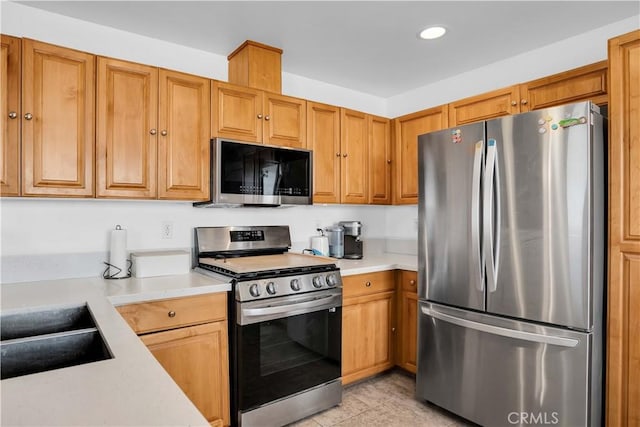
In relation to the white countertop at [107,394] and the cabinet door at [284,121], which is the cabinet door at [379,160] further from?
the white countertop at [107,394]

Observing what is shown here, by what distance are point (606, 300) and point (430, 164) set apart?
1162mm

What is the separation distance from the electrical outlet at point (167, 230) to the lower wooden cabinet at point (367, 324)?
1210 millimetres

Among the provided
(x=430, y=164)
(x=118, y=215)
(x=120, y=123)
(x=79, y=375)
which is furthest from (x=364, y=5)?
(x=79, y=375)

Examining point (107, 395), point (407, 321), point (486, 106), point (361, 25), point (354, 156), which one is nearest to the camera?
point (107, 395)

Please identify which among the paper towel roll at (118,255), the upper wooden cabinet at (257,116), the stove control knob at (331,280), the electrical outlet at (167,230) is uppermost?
the upper wooden cabinet at (257,116)

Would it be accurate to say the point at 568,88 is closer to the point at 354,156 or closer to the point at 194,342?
the point at 354,156

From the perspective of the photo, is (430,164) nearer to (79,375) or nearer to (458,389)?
(458,389)

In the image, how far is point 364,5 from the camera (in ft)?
7.02

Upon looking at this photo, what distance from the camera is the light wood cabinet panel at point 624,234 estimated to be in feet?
5.73

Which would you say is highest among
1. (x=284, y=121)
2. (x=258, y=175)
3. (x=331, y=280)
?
(x=284, y=121)

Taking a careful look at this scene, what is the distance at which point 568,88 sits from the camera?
89.0 inches

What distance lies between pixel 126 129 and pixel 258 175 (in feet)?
2.67

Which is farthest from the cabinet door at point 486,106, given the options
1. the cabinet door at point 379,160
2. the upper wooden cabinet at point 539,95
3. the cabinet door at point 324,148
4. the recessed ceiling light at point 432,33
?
the cabinet door at point 324,148

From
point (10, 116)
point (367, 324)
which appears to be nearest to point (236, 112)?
point (10, 116)
